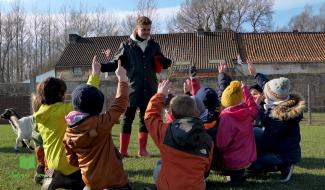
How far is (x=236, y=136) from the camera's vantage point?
539cm

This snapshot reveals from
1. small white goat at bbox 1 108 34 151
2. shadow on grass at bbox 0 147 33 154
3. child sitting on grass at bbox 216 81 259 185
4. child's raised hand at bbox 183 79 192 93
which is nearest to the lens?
child sitting on grass at bbox 216 81 259 185

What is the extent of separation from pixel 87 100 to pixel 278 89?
7.80ft

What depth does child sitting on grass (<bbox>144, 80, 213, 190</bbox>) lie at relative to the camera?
430cm

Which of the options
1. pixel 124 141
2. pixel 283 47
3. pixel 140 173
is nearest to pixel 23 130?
pixel 124 141

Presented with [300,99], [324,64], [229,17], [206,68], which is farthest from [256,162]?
[229,17]

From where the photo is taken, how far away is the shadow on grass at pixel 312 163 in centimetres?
680

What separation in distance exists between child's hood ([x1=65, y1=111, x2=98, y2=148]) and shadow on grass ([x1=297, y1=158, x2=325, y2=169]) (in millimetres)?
3564

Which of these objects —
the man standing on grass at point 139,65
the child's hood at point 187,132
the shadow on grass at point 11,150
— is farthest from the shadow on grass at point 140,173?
the shadow on grass at point 11,150

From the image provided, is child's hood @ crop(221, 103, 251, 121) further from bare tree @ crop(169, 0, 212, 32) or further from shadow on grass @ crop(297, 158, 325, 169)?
bare tree @ crop(169, 0, 212, 32)

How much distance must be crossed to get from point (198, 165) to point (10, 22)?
60.3 m

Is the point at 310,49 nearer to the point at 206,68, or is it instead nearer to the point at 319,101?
the point at 206,68

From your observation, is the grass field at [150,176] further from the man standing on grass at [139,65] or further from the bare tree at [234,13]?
the bare tree at [234,13]

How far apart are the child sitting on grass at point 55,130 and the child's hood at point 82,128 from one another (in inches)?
28.0

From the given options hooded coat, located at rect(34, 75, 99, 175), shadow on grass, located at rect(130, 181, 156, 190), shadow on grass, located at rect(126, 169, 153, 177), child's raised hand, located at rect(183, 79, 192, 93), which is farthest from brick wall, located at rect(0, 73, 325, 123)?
hooded coat, located at rect(34, 75, 99, 175)
